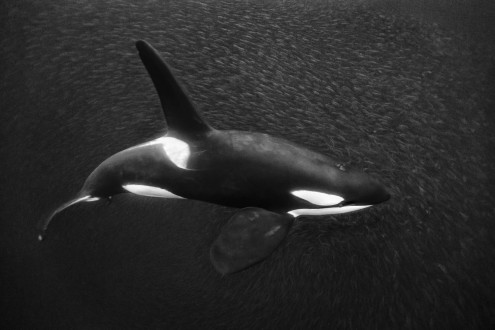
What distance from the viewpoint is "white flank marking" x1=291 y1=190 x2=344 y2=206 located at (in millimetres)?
1417

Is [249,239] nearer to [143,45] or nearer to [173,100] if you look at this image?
[173,100]

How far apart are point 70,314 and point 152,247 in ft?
2.27

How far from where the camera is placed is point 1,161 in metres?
2.36

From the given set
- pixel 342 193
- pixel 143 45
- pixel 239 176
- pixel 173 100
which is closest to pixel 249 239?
pixel 239 176

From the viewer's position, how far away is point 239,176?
141cm

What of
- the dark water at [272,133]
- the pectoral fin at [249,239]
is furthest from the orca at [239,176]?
the dark water at [272,133]

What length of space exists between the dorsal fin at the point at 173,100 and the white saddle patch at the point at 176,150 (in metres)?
0.03

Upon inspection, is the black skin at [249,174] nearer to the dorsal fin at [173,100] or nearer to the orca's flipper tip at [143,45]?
the dorsal fin at [173,100]

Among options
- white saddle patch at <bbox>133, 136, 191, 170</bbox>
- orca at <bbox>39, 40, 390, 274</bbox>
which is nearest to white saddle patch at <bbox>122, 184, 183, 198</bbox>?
orca at <bbox>39, 40, 390, 274</bbox>

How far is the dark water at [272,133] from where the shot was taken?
2.01 meters

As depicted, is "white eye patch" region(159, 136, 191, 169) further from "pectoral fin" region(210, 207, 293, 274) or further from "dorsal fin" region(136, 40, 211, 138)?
"pectoral fin" region(210, 207, 293, 274)

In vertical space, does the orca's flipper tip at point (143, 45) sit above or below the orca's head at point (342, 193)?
above

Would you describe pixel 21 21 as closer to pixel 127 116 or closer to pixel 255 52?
pixel 127 116

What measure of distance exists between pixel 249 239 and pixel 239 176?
0.24 metres
